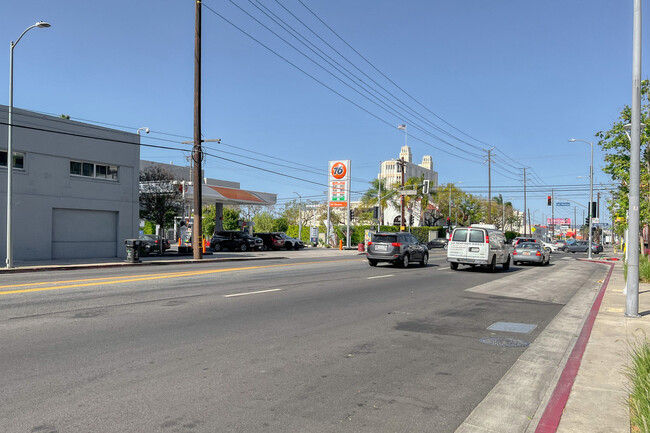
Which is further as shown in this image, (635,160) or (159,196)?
(159,196)

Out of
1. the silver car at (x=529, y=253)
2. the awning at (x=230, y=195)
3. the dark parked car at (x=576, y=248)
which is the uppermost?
the awning at (x=230, y=195)

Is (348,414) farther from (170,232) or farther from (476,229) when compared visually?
(170,232)

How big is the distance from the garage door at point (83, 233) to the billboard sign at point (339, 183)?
31.2 metres

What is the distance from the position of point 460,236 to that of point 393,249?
318 centimetres

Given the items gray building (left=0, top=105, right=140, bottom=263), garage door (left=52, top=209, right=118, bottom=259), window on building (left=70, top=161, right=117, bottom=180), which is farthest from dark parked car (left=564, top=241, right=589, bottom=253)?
window on building (left=70, top=161, right=117, bottom=180)

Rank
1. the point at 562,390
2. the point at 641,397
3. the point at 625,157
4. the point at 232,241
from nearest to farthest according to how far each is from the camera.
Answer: the point at 641,397, the point at 562,390, the point at 625,157, the point at 232,241

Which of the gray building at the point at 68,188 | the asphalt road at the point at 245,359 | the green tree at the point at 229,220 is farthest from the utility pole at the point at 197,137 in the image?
the green tree at the point at 229,220

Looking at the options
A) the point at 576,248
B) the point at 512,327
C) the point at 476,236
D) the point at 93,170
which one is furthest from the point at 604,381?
the point at 576,248

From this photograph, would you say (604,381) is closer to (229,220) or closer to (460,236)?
(460,236)

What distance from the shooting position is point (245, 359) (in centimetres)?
654

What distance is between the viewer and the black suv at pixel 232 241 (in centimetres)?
4297

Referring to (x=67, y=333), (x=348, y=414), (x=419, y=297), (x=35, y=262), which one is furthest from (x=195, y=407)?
(x=35, y=262)

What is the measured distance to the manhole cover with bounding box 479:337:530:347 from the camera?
316 inches

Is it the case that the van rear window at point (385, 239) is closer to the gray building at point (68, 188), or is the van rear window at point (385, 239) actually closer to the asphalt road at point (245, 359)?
the asphalt road at point (245, 359)
